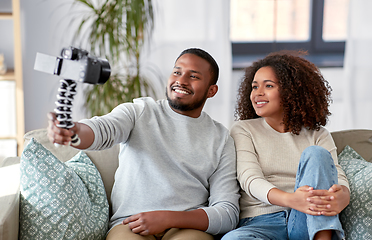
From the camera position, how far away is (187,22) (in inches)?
119

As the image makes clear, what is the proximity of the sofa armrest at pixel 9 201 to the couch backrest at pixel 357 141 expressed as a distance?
4.39 feet

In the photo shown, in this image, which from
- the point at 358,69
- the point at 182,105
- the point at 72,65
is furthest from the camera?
the point at 358,69

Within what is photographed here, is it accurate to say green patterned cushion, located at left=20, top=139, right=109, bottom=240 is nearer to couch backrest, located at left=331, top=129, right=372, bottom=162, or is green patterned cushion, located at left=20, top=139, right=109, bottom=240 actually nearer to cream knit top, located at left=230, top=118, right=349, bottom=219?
cream knit top, located at left=230, top=118, right=349, bottom=219

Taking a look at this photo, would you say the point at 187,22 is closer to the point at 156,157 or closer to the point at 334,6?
the point at 334,6

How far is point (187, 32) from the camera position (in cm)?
305

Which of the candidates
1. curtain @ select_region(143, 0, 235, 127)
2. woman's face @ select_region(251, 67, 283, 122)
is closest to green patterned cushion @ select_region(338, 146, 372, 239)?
woman's face @ select_region(251, 67, 283, 122)

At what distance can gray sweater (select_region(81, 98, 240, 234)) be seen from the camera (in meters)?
1.39

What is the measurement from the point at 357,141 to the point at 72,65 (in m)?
1.40

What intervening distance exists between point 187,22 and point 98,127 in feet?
6.47

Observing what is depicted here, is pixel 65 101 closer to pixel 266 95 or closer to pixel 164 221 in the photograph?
pixel 164 221

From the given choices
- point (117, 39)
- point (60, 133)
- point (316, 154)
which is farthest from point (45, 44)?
point (316, 154)

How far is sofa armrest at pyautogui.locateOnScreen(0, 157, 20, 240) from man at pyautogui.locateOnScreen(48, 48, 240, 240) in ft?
1.01

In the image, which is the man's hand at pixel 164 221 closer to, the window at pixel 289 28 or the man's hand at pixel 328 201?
the man's hand at pixel 328 201

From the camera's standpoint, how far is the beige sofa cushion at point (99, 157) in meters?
1.58
